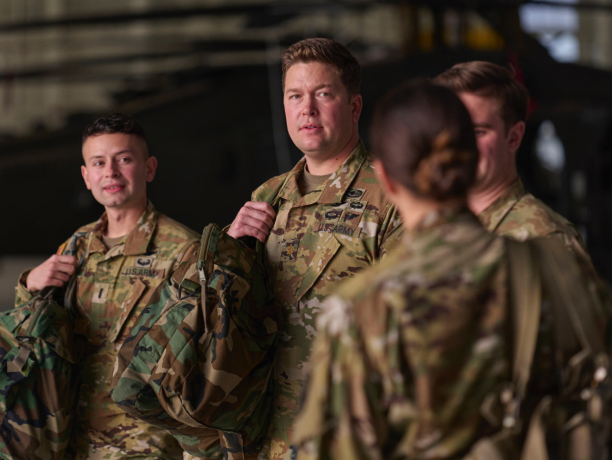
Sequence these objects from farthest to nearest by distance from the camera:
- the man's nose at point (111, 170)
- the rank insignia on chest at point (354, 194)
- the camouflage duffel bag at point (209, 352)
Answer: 1. the man's nose at point (111, 170)
2. the rank insignia on chest at point (354, 194)
3. the camouflage duffel bag at point (209, 352)

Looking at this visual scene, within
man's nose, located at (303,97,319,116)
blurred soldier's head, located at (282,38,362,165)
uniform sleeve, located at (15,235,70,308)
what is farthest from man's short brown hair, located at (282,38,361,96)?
uniform sleeve, located at (15,235,70,308)

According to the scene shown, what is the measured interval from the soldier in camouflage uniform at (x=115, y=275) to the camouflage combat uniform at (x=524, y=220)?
0.96 metres

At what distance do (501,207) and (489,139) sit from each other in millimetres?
155

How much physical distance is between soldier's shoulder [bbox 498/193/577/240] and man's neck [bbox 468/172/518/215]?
0.05 metres

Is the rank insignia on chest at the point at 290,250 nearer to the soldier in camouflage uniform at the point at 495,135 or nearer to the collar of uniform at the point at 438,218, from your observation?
the soldier in camouflage uniform at the point at 495,135

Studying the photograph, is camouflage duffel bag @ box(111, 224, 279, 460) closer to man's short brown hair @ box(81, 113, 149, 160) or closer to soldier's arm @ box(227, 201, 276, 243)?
soldier's arm @ box(227, 201, 276, 243)

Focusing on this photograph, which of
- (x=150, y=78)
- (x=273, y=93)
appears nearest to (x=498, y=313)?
(x=273, y=93)

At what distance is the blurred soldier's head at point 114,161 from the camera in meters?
2.08

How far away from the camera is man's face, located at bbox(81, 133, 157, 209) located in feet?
6.82

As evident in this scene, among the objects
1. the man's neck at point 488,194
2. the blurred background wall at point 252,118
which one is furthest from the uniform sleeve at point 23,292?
the blurred background wall at point 252,118

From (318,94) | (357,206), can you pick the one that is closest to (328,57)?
(318,94)

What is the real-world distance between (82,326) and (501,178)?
141 cm

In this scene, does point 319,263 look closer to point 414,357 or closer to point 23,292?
point 414,357

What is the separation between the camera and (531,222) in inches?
53.3
